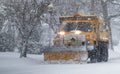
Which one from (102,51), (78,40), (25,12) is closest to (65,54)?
(78,40)

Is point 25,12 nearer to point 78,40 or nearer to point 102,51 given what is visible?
point 78,40

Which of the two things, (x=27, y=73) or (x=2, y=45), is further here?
(x=2, y=45)

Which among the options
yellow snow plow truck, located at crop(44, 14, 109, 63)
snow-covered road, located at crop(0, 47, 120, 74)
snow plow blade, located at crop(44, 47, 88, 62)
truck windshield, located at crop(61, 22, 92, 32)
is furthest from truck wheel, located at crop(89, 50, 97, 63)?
snow plow blade, located at crop(44, 47, 88, 62)

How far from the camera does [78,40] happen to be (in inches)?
822

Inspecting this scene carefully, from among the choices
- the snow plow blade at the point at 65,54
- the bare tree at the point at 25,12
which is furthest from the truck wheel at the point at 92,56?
the bare tree at the point at 25,12

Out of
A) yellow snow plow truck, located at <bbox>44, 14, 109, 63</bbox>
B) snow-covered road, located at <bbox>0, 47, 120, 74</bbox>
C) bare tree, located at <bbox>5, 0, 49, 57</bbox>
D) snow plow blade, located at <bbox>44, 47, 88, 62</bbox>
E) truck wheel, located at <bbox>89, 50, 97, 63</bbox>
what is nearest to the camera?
snow-covered road, located at <bbox>0, 47, 120, 74</bbox>

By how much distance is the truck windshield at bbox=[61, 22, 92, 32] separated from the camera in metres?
21.7

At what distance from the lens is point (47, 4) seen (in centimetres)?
2130

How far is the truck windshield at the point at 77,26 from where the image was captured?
2167cm

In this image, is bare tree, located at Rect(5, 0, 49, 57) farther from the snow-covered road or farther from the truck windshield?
the snow-covered road

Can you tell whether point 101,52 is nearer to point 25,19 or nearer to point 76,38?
point 76,38

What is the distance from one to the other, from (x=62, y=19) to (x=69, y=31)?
100cm

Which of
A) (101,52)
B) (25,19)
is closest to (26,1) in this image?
(25,19)

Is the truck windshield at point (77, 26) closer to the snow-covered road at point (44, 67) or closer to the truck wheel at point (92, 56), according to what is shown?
the truck wheel at point (92, 56)
